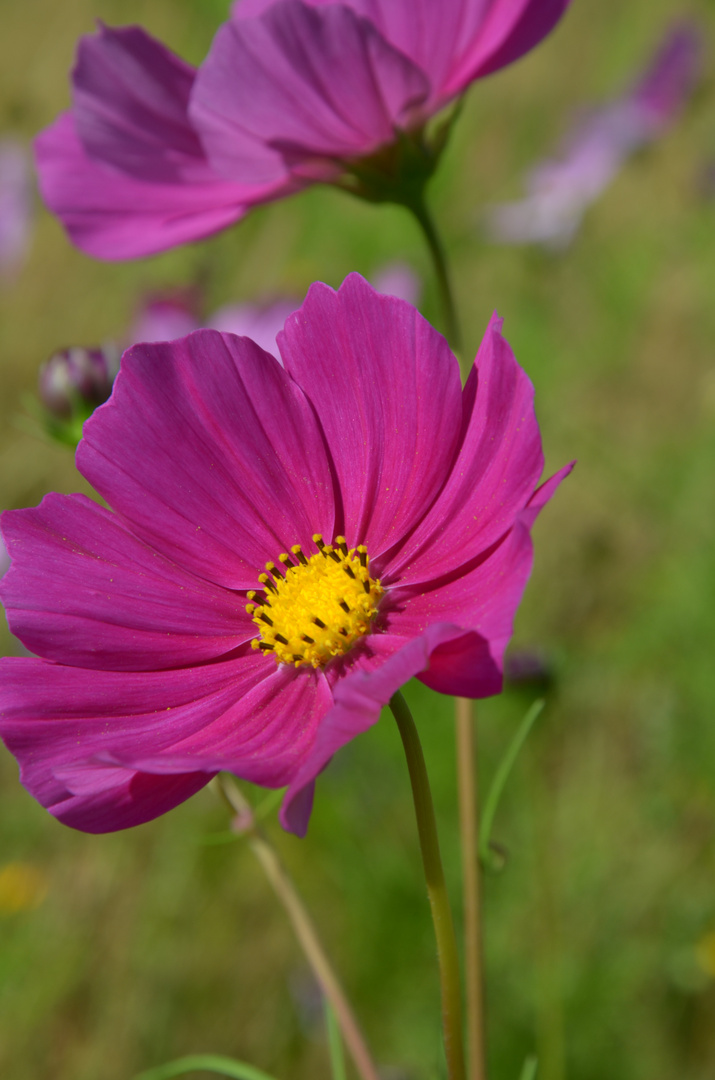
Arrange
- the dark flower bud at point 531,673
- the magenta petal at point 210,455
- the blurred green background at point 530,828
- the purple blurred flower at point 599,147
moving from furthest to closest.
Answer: the purple blurred flower at point 599,147 → the blurred green background at point 530,828 → the dark flower bud at point 531,673 → the magenta petal at point 210,455

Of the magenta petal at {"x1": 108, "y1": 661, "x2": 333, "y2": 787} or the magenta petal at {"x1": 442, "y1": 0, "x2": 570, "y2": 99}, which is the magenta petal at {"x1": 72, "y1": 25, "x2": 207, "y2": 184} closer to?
the magenta petal at {"x1": 442, "y1": 0, "x2": 570, "y2": 99}

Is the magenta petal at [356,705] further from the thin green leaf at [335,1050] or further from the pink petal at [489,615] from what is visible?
the thin green leaf at [335,1050]

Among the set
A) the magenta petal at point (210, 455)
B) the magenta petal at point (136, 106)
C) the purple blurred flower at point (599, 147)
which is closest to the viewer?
the magenta petal at point (210, 455)

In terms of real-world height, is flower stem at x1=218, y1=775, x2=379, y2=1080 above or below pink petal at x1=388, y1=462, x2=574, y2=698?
below

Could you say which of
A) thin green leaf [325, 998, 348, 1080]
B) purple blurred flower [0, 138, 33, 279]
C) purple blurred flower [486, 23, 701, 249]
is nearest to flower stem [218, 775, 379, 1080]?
thin green leaf [325, 998, 348, 1080]

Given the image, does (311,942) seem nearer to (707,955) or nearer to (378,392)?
(378,392)

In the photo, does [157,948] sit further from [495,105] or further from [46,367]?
[495,105]

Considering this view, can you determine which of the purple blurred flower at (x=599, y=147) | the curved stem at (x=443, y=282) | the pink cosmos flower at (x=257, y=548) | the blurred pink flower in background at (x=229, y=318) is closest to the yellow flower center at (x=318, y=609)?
the pink cosmos flower at (x=257, y=548)

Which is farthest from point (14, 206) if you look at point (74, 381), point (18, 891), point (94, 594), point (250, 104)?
point (94, 594)
